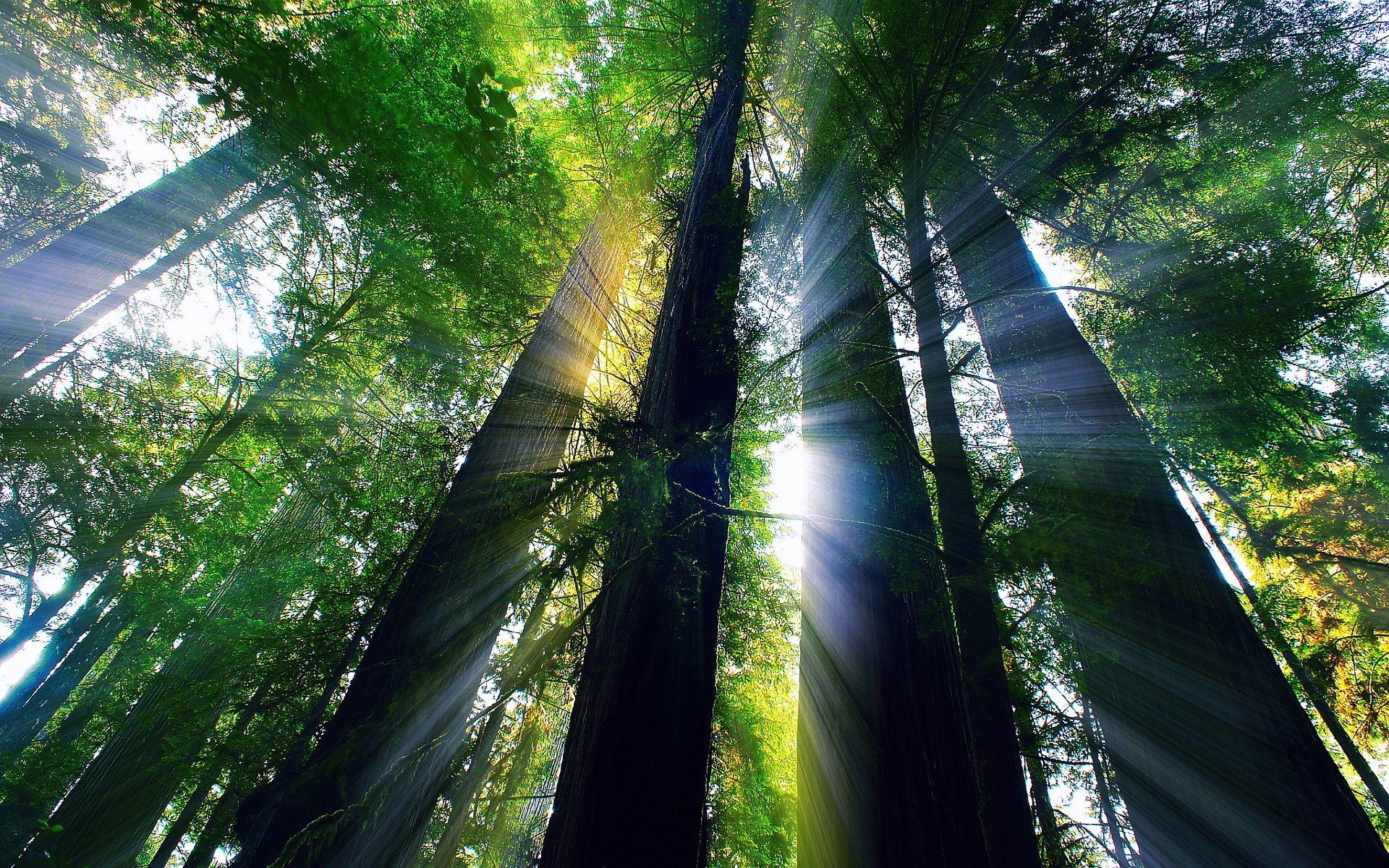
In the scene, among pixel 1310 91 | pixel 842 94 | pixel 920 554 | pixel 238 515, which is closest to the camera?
pixel 920 554

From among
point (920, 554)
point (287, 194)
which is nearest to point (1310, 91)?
point (920, 554)

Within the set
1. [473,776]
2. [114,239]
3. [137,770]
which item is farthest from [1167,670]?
[137,770]

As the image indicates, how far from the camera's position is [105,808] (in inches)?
223

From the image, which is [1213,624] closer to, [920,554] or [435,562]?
[920,554]

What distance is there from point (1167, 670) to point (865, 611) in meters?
1.70

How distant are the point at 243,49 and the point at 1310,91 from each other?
6.90 meters

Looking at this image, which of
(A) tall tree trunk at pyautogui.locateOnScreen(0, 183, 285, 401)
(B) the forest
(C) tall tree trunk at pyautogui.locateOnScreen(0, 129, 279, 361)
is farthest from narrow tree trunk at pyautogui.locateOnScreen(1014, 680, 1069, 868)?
(A) tall tree trunk at pyautogui.locateOnScreen(0, 183, 285, 401)

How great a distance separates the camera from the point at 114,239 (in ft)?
16.1

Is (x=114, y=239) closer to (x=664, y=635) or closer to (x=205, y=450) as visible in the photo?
(x=205, y=450)

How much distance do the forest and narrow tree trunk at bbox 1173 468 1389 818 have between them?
7 cm

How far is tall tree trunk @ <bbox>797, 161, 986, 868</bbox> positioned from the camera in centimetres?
227

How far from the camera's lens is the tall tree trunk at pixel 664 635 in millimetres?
1165

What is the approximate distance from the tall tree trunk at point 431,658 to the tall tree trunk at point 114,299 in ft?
16.1

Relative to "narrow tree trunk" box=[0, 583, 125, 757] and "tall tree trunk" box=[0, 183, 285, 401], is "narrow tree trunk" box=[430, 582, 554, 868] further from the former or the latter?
"narrow tree trunk" box=[0, 583, 125, 757]
